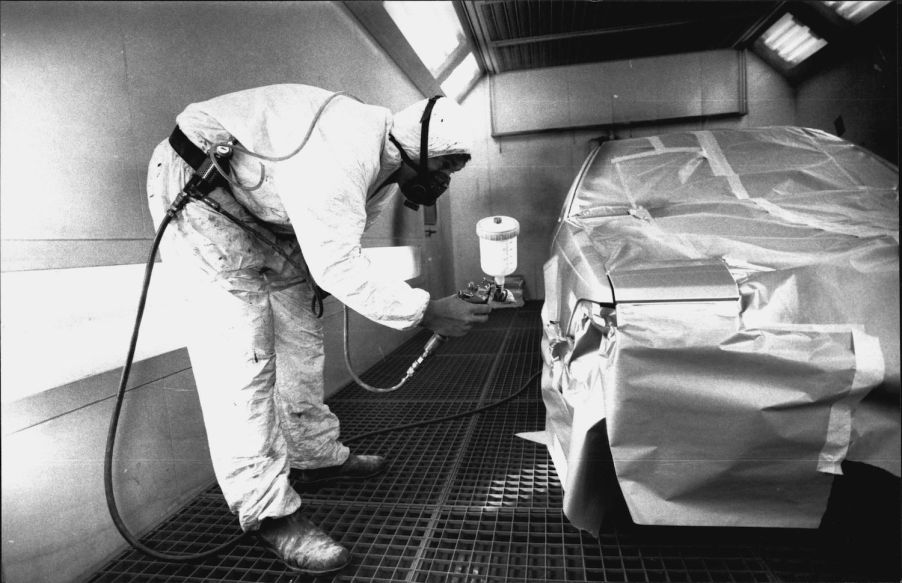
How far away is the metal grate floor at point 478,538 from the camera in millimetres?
1070

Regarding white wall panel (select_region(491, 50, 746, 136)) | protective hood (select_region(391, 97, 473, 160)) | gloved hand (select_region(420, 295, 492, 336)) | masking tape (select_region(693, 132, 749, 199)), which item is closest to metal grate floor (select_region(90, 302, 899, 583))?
gloved hand (select_region(420, 295, 492, 336))

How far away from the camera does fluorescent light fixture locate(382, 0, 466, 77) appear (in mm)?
995

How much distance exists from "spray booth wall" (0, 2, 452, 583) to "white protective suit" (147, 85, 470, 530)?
0.56ft

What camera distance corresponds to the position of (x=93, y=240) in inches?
47.7

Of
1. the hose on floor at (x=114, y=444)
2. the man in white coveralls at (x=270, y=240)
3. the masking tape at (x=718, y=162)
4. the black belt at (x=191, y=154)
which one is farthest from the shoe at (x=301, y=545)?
the masking tape at (x=718, y=162)

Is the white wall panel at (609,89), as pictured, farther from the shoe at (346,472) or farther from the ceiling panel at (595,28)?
the shoe at (346,472)

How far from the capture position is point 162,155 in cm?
127

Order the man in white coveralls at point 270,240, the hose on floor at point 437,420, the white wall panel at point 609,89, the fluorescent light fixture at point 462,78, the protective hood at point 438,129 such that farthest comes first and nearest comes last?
1. the hose on floor at point 437,420
2. the white wall panel at point 609,89
3. the fluorescent light fixture at point 462,78
4. the protective hood at point 438,129
5. the man in white coveralls at point 270,240

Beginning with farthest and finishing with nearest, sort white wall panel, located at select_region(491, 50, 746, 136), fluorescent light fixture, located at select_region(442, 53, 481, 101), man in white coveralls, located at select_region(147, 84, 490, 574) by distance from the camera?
white wall panel, located at select_region(491, 50, 746, 136)
fluorescent light fixture, located at select_region(442, 53, 481, 101)
man in white coveralls, located at select_region(147, 84, 490, 574)

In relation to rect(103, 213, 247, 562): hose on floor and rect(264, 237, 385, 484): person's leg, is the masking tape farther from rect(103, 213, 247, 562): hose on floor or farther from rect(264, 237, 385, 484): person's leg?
rect(103, 213, 247, 562): hose on floor

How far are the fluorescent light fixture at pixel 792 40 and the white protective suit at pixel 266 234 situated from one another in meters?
0.93

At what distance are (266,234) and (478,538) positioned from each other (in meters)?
1.16

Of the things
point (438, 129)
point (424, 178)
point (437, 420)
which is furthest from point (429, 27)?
point (437, 420)

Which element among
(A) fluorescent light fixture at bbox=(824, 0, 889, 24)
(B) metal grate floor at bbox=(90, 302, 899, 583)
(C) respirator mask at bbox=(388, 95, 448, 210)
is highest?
(A) fluorescent light fixture at bbox=(824, 0, 889, 24)
